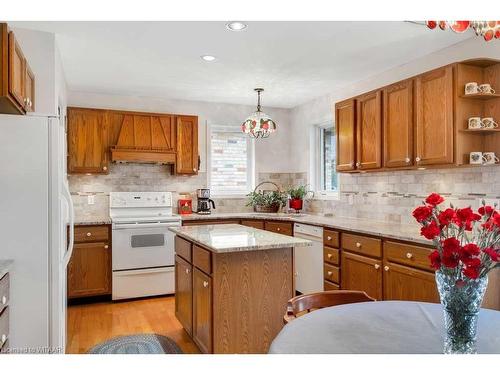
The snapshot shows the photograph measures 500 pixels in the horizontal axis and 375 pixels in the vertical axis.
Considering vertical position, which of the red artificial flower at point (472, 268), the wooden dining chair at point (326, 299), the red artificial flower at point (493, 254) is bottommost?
the wooden dining chair at point (326, 299)

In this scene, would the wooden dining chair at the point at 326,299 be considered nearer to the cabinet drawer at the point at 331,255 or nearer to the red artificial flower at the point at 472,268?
the red artificial flower at the point at 472,268

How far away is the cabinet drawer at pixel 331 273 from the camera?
3799mm

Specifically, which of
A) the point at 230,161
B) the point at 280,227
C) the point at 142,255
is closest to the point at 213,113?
the point at 230,161

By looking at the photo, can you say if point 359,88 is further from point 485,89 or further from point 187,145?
point 187,145

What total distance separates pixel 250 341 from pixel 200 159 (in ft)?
10.5

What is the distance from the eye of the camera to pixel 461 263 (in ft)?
3.64

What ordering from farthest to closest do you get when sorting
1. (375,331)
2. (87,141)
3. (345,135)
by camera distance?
(87,141)
(345,135)
(375,331)

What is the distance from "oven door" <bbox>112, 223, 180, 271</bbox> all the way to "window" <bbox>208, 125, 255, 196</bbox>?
48.6 inches

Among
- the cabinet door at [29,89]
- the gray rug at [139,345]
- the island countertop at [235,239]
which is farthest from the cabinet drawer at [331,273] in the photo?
the cabinet door at [29,89]

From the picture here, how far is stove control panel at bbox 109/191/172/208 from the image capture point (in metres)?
4.85

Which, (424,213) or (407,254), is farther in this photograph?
(407,254)

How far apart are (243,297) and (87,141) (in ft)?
9.88

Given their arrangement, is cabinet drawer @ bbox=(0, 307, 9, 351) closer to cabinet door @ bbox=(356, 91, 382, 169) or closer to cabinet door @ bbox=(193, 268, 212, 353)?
cabinet door @ bbox=(193, 268, 212, 353)

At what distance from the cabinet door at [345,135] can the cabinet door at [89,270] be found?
2.73 meters
